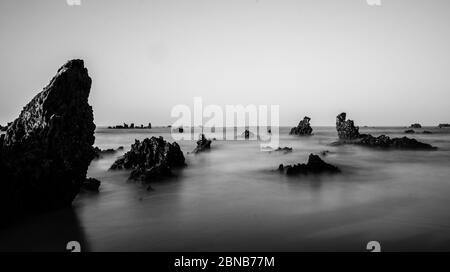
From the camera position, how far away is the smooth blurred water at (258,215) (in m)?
6.81

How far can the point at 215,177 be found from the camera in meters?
15.9

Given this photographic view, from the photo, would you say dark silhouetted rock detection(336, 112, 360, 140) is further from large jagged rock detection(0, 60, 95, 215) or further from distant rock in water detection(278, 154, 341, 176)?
large jagged rock detection(0, 60, 95, 215)

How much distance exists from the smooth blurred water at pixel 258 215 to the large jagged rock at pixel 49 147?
0.82 m

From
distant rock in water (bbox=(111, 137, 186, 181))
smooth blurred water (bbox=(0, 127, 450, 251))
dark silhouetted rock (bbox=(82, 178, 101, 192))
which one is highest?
distant rock in water (bbox=(111, 137, 186, 181))

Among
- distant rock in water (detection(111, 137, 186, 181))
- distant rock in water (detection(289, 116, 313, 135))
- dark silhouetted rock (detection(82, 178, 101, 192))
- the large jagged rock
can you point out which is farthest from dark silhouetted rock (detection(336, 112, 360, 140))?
the large jagged rock

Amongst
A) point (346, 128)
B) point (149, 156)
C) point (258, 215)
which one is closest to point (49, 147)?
point (258, 215)

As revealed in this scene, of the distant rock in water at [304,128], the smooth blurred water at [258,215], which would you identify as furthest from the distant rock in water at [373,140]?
the distant rock in water at [304,128]

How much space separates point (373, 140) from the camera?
1227 inches

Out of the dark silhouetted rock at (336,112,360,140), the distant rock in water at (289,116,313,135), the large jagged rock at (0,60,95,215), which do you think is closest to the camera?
the large jagged rock at (0,60,95,215)

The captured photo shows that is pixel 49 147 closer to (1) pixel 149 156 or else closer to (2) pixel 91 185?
(2) pixel 91 185

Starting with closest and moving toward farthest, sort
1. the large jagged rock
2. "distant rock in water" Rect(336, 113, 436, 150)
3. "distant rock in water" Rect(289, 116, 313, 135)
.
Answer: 1. the large jagged rock
2. "distant rock in water" Rect(336, 113, 436, 150)
3. "distant rock in water" Rect(289, 116, 313, 135)

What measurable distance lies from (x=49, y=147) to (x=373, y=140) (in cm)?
3211

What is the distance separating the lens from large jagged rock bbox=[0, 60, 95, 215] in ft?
25.4
